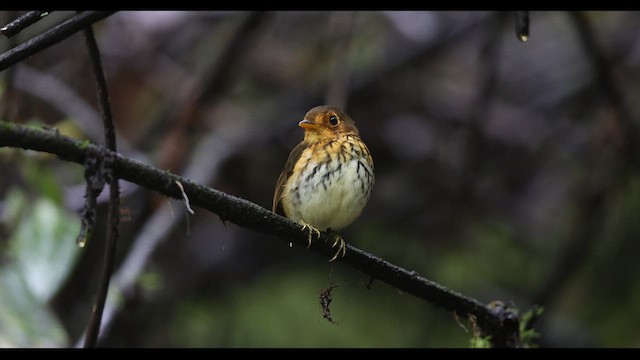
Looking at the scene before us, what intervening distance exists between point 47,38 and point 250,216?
22.0 inches

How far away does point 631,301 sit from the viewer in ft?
16.3

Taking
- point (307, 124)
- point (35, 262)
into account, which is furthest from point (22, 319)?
point (307, 124)

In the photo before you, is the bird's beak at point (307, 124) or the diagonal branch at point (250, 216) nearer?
the diagonal branch at point (250, 216)

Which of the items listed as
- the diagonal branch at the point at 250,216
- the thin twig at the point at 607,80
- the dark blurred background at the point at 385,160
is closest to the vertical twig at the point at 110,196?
the diagonal branch at the point at 250,216

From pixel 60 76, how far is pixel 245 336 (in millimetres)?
2013

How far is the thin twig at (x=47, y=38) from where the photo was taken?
5.57ft

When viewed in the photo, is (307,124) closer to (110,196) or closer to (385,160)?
(110,196)

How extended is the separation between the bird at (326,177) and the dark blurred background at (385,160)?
119cm

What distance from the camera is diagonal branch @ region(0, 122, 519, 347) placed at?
1.63m

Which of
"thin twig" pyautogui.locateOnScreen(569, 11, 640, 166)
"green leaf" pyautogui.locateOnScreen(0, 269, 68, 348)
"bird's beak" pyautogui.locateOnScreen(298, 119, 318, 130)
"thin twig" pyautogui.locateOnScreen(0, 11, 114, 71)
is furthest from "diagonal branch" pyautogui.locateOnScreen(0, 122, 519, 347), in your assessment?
"thin twig" pyautogui.locateOnScreen(569, 11, 640, 166)

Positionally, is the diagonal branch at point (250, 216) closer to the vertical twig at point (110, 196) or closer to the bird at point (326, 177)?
the vertical twig at point (110, 196)

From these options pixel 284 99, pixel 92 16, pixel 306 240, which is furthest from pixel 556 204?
pixel 92 16

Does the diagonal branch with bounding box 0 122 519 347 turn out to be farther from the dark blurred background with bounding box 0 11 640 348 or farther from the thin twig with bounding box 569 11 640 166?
the thin twig with bounding box 569 11 640 166
